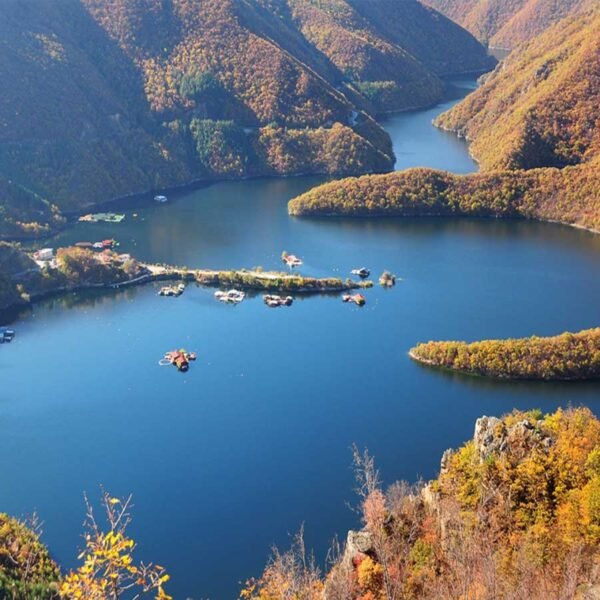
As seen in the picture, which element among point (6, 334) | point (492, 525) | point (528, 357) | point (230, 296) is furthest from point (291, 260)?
point (492, 525)

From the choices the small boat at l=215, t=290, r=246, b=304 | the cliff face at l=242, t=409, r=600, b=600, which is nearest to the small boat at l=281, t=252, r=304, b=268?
the small boat at l=215, t=290, r=246, b=304

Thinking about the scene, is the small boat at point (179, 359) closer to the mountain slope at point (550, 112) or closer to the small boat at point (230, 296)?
the small boat at point (230, 296)

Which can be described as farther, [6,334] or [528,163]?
[528,163]

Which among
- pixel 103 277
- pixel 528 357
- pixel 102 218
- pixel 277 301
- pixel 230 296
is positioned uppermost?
pixel 102 218

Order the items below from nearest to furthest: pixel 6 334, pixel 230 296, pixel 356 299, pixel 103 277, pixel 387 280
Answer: pixel 6 334 → pixel 356 299 → pixel 230 296 → pixel 387 280 → pixel 103 277

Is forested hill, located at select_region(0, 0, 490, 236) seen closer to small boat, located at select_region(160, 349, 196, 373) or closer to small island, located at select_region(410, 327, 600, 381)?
small boat, located at select_region(160, 349, 196, 373)

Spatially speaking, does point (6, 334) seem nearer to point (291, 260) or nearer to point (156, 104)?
point (291, 260)
